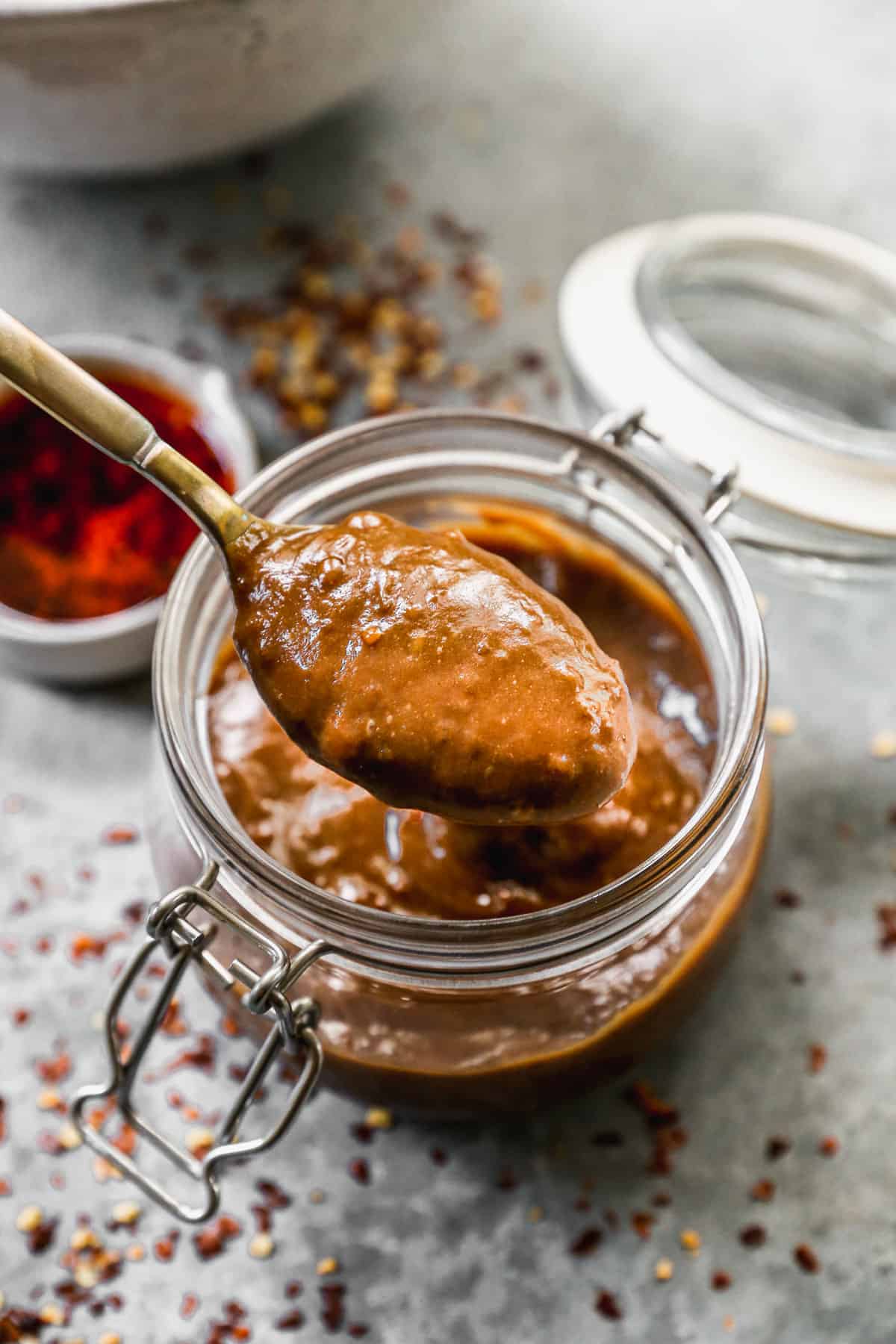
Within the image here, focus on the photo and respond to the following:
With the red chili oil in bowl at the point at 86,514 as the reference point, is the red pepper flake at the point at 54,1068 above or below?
below

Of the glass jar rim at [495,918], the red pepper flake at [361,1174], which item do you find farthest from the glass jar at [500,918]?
the red pepper flake at [361,1174]

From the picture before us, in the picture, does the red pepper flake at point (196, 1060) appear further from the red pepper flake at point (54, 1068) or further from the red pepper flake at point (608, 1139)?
the red pepper flake at point (608, 1139)

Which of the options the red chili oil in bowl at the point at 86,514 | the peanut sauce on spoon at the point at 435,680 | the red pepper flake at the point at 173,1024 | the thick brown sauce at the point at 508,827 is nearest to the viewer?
the peanut sauce on spoon at the point at 435,680

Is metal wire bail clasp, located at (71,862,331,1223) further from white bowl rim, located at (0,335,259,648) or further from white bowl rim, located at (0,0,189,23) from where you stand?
white bowl rim, located at (0,0,189,23)

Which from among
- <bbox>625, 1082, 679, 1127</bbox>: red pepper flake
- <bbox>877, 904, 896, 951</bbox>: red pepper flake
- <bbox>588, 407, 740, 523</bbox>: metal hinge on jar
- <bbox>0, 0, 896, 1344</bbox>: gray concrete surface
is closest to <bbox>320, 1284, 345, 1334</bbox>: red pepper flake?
<bbox>0, 0, 896, 1344</bbox>: gray concrete surface

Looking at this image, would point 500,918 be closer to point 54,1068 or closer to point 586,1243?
point 586,1243

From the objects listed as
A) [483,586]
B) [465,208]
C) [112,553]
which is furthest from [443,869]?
[465,208]

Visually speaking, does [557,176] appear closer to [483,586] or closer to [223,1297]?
[483,586]
